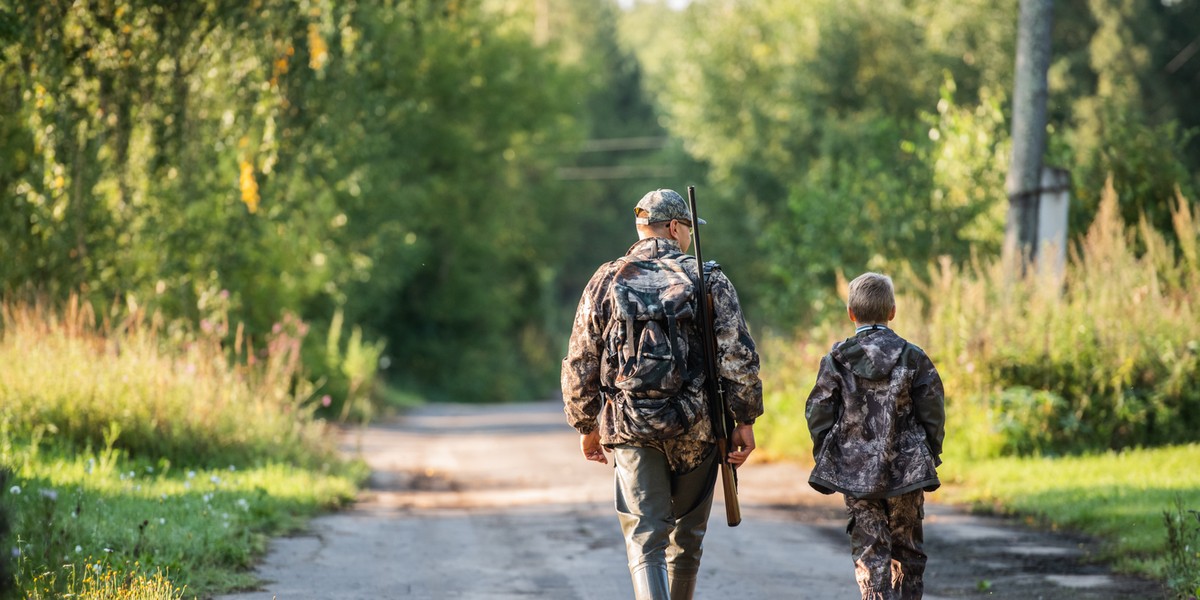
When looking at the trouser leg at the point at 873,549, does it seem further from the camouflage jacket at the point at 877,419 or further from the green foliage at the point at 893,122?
the green foliage at the point at 893,122

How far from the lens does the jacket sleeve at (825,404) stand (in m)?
6.32

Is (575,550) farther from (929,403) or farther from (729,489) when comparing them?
(929,403)

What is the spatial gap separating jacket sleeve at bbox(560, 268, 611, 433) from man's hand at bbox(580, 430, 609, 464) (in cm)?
9

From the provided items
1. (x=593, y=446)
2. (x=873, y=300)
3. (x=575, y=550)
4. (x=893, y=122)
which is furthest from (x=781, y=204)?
(x=593, y=446)

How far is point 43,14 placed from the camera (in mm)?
14195

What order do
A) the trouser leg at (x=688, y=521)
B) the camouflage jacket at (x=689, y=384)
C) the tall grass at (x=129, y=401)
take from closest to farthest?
the camouflage jacket at (x=689, y=384), the trouser leg at (x=688, y=521), the tall grass at (x=129, y=401)

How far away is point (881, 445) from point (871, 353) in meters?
0.40

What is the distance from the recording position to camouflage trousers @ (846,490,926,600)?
6219 mm

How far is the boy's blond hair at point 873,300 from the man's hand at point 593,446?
127 centimetres

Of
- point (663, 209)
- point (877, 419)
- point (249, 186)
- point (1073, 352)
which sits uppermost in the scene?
point (249, 186)

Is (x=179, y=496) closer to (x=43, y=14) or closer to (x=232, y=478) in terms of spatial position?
(x=232, y=478)

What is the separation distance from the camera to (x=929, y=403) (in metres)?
6.21

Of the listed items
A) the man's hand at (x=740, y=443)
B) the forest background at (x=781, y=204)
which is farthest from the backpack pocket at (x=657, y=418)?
the forest background at (x=781, y=204)

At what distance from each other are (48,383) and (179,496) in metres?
2.70
